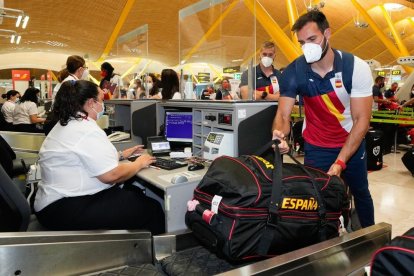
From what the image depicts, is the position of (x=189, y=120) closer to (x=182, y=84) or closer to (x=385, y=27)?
(x=182, y=84)

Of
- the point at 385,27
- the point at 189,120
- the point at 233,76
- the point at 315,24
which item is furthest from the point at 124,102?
the point at 385,27

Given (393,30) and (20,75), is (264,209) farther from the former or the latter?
(393,30)

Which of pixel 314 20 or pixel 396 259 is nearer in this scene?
pixel 396 259

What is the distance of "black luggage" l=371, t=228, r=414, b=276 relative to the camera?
751 millimetres

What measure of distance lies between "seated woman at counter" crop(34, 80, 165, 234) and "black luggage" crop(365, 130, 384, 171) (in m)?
4.58

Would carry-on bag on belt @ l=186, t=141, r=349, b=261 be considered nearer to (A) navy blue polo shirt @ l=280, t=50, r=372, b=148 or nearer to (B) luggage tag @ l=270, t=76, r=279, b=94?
(A) navy blue polo shirt @ l=280, t=50, r=372, b=148

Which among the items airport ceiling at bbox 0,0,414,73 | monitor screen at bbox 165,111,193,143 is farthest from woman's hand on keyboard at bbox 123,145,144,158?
airport ceiling at bbox 0,0,414,73

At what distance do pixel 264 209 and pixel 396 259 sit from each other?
0.63 m

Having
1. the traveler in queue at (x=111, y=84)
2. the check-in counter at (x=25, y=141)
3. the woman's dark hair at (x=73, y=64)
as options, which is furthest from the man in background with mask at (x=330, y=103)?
the traveler in queue at (x=111, y=84)

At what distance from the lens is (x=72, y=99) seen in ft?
6.88

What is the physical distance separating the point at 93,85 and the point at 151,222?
1.02m

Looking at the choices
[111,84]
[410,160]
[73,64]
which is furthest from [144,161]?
[410,160]

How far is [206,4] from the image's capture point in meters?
3.38

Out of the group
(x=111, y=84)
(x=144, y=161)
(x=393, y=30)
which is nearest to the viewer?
(x=144, y=161)
